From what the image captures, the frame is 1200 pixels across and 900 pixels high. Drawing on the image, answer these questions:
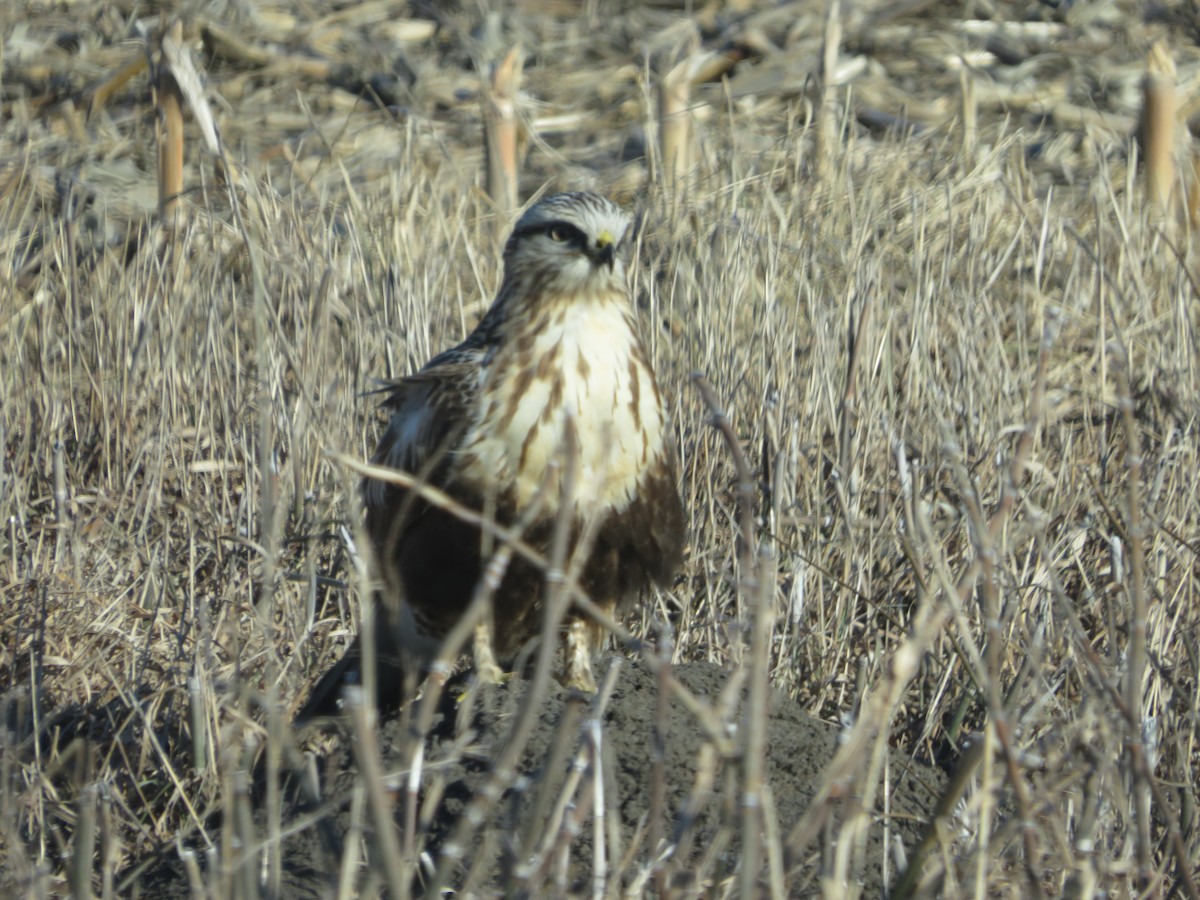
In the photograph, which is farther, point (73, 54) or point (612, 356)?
point (73, 54)

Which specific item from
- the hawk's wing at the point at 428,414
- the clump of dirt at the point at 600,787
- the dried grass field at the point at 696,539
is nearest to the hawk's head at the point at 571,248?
the hawk's wing at the point at 428,414

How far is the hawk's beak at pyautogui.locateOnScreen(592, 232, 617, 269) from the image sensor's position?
3.74 m

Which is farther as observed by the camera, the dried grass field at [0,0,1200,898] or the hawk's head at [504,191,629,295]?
the hawk's head at [504,191,629,295]

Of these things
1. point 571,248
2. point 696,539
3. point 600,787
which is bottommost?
point 696,539

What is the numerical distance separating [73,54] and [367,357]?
4.34 meters

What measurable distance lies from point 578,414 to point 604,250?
37cm

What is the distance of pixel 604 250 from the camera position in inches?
147

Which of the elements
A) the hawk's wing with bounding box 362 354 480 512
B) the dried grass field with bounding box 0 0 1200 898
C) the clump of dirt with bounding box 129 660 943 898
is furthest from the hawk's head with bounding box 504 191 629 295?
the clump of dirt with bounding box 129 660 943 898

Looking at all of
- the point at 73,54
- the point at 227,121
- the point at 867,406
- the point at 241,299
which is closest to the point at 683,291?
the point at 867,406

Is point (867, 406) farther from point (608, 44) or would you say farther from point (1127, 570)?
point (608, 44)

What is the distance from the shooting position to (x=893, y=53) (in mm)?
8680

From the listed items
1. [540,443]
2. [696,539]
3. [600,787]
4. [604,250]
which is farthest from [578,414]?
[600,787]

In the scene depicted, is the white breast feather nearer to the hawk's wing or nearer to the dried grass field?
the hawk's wing

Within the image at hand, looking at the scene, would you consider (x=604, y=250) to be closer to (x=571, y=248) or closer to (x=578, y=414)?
(x=571, y=248)
